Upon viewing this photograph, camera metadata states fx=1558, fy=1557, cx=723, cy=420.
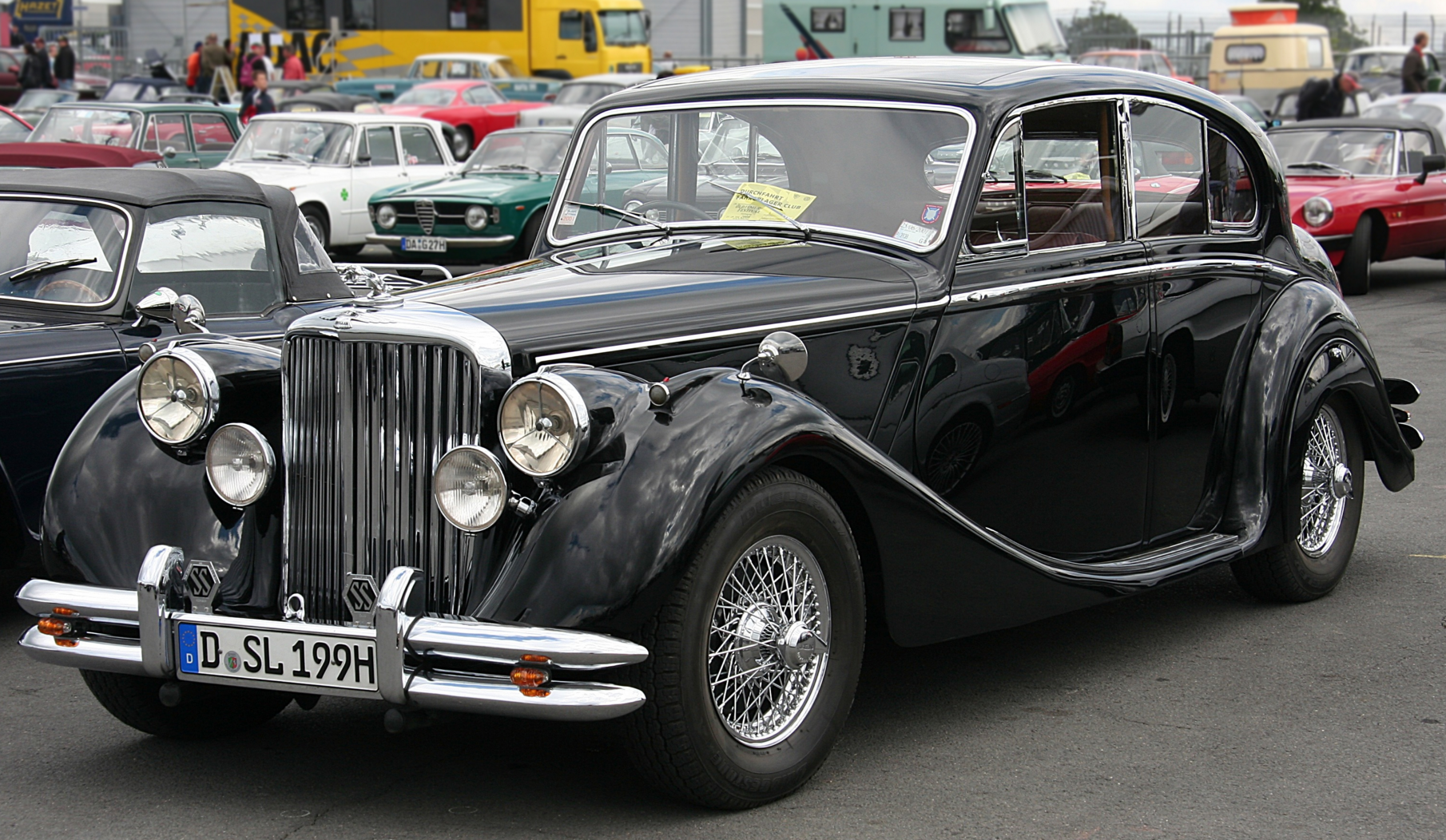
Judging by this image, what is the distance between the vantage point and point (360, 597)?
141 inches

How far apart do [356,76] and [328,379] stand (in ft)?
110

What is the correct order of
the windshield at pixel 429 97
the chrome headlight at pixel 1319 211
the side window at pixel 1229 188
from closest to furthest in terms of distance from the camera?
the side window at pixel 1229 188 → the chrome headlight at pixel 1319 211 → the windshield at pixel 429 97

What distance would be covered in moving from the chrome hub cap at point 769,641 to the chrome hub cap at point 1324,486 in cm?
254

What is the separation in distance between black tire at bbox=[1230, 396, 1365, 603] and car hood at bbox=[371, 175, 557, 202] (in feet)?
35.7

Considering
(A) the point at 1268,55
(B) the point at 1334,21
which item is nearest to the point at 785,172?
(A) the point at 1268,55

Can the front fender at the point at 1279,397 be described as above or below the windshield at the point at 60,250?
below

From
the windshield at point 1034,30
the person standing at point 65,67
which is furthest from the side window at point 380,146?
the windshield at point 1034,30

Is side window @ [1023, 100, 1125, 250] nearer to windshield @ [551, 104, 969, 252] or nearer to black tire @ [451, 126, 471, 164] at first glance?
windshield @ [551, 104, 969, 252]

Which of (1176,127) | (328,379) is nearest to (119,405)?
(328,379)

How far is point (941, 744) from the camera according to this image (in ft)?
13.5

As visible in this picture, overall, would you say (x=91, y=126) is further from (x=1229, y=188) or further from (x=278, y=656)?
(x=278, y=656)

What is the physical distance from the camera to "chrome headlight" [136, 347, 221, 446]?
3.80 metres

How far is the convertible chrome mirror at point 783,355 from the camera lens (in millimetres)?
3744

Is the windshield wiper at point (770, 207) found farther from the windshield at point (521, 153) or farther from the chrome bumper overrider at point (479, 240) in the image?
the windshield at point (521, 153)
